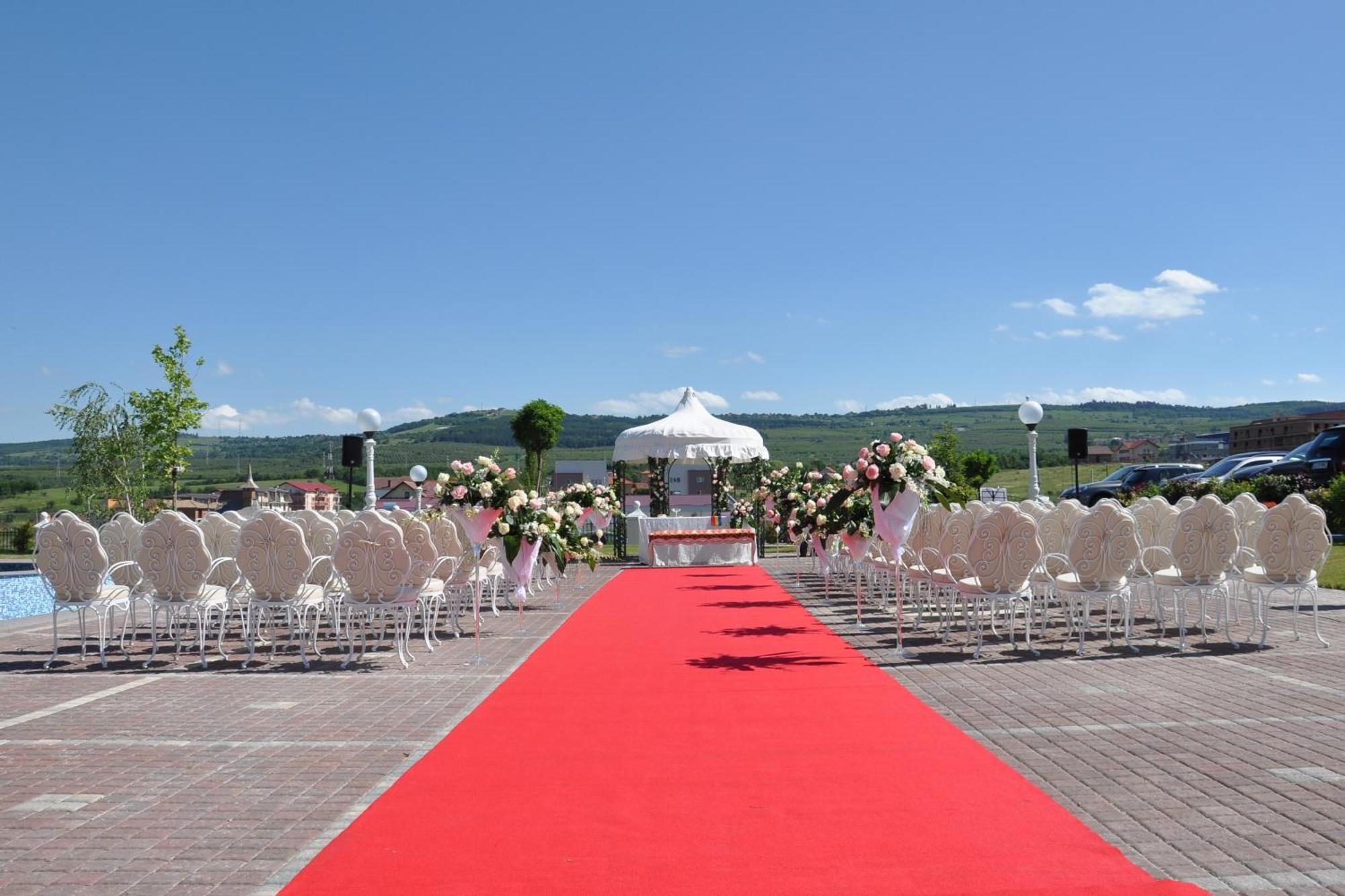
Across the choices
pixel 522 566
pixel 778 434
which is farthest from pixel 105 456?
pixel 778 434

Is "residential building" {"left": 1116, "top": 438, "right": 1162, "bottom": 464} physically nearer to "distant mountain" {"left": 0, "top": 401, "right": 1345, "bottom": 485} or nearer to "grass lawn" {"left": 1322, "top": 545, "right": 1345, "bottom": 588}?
"distant mountain" {"left": 0, "top": 401, "right": 1345, "bottom": 485}

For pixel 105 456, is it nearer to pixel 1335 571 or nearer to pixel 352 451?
pixel 352 451

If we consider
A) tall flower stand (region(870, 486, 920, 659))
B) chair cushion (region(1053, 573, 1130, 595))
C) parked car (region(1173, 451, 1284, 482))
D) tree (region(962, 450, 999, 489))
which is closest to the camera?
chair cushion (region(1053, 573, 1130, 595))

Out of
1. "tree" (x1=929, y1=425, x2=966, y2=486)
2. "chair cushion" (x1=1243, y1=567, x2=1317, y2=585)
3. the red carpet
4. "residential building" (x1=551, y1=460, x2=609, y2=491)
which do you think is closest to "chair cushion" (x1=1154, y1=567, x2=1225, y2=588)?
"chair cushion" (x1=1243, y1=567, x2=1317, y2=585)

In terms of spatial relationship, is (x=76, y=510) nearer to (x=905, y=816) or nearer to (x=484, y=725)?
(x=484, y=725)

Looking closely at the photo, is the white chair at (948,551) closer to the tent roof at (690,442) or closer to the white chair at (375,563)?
the white chair at (375,563)

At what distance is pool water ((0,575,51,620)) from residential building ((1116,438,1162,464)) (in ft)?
280

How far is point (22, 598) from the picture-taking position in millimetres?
17359

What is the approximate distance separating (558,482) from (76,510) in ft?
61.2

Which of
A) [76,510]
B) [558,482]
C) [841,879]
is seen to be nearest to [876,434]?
[558,482]

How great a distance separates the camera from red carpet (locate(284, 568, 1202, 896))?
3602 mm

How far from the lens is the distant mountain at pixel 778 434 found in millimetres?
94375

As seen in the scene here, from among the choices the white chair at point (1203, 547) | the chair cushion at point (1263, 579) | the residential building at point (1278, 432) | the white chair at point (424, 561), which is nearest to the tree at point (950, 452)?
the chair cushion at point (1263, 579)

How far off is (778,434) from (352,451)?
93.8 metres
